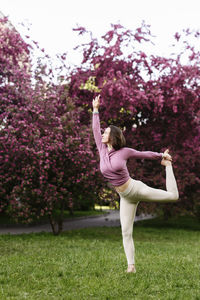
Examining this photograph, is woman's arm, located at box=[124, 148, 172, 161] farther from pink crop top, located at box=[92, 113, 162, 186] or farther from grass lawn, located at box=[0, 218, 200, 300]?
grass lawn, located at box=[0, 218, 200, 300]

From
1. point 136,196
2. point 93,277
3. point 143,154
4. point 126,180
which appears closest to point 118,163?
point 126,180

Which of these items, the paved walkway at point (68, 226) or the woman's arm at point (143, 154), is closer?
the woman's arm at point (143, 154)

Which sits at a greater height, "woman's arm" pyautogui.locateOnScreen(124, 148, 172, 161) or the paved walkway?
"woman's arm" pyautogui.locateOnScreen(124, 148, 172, 161)

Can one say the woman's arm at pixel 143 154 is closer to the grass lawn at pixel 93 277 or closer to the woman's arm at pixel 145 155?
the woman's arm at pixel 145 155

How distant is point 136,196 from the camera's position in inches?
202

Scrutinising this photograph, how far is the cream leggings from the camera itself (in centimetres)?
505

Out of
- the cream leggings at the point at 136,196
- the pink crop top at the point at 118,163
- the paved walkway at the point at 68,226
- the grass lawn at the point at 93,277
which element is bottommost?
the paved walkway at the point at 68,226

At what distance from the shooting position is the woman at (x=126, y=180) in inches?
199

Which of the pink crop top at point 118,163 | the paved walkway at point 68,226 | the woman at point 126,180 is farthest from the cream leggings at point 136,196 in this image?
the paved walkway at point 68,226

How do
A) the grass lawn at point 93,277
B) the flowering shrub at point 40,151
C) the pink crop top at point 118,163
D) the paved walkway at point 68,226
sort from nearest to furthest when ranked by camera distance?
the grass lawn at point 93,277, the pink crop top at point 118,163, the flowering shrub at point 40,151, the paved walkway at point 68,226

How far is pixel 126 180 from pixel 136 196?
27cm

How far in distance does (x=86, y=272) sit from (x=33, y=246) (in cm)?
396

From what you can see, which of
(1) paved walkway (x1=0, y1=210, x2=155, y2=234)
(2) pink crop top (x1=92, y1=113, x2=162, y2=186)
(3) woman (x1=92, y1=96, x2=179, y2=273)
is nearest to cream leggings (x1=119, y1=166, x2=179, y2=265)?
(3) woman (x1=92, y1=96, x2=179, y2=273)

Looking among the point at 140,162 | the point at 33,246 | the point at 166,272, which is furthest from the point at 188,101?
the point at 166,272
